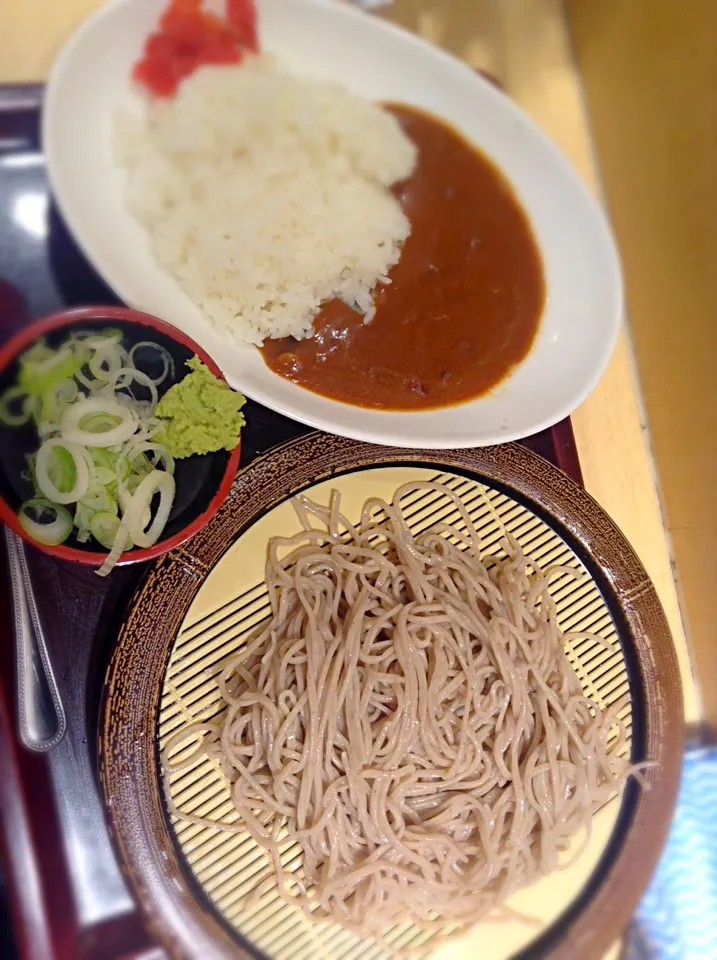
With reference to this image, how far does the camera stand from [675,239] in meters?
1.24

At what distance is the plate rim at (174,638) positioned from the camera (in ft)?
2.98

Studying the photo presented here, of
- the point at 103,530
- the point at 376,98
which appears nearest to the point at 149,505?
the point at 103,530

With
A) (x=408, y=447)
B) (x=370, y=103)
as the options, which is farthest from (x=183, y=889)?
(x=370, y=103)

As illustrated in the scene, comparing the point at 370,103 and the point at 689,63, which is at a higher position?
the point at 370,103

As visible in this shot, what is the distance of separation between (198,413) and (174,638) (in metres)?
0.34

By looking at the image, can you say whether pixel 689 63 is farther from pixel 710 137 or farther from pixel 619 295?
pixel 619 295

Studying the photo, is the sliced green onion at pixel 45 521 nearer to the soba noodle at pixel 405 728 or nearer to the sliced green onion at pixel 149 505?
the sliced green onion at pixel 149 505

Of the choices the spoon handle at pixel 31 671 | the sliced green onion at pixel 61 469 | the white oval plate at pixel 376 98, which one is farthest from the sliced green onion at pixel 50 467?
the white oval plate at pixel 376 98

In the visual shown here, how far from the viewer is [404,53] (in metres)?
1.20

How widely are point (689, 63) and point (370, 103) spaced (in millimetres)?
603

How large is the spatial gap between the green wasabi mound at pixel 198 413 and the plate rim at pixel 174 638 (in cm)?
11

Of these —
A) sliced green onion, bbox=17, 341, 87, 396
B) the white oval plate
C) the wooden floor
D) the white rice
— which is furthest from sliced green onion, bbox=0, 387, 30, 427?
the wooden floor

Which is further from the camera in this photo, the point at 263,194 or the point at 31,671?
the point at 263,194

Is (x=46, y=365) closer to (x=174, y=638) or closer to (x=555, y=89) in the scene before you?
(x=174, y=638)
